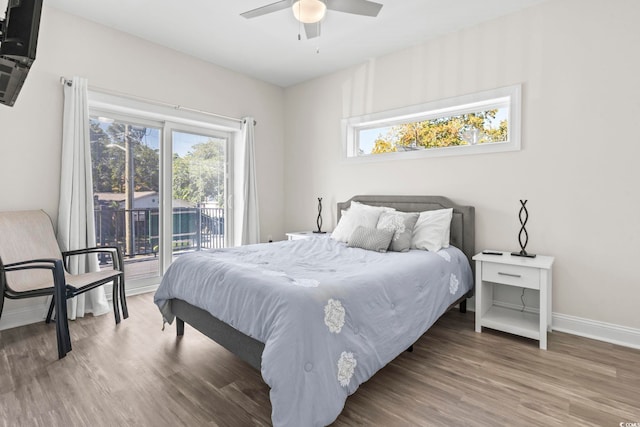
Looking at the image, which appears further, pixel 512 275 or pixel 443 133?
pixel 443 133

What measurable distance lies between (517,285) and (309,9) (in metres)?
2.62

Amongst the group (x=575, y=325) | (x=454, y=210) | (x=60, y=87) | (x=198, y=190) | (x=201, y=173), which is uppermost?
(x=60, y=87)

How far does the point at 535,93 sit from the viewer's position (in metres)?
2.88

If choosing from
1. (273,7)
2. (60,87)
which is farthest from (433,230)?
(60,87)

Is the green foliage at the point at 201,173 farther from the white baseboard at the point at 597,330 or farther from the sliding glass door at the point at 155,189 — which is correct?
the white baseboard at the point at 597,330

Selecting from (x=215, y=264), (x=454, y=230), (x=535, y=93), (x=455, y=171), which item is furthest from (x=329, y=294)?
(x=535, y=93)

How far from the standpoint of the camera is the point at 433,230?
3012 mm

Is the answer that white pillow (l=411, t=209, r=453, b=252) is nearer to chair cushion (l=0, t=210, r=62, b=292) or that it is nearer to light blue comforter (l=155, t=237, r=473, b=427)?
light blue comforter (l=155, t=237, r=473, b=427)

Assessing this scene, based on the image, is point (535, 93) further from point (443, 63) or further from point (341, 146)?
point (341, 146)

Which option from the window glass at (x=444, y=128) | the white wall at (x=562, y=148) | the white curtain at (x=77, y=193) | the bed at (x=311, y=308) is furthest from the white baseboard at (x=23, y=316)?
the white wall at (x=562, y=148)

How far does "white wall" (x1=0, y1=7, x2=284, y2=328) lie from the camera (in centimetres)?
286

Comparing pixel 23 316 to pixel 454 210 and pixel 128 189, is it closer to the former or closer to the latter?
pixel 128 189

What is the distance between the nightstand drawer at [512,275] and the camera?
249 centimetres

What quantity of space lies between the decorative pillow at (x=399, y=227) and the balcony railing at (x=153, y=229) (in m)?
2.43
